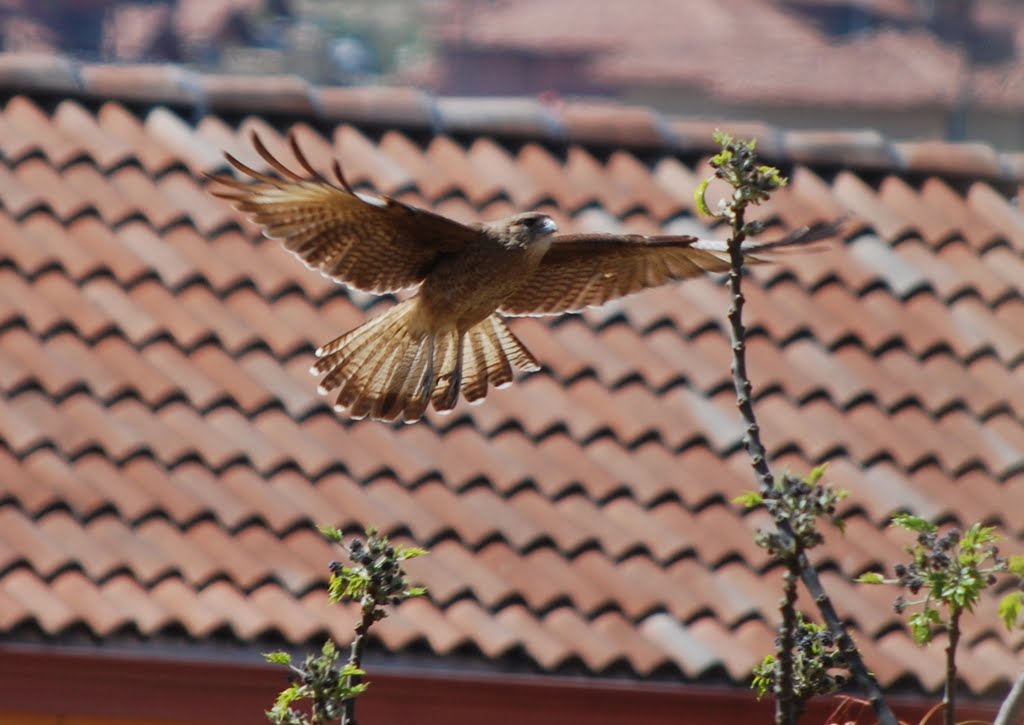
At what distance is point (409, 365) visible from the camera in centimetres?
390

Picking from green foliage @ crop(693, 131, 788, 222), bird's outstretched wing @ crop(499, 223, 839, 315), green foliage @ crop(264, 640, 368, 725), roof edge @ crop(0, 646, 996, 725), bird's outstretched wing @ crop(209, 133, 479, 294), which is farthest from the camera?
roof edge @ crop(0, 646, 996, 725)

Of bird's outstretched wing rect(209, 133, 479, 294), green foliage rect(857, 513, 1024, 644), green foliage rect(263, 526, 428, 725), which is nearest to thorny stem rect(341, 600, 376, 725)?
green foliage rect(263, 526, 428, 725)

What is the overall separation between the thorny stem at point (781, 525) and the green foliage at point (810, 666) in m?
0.04

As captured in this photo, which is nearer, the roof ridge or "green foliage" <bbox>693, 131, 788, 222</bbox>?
"green foliage" <bbox>693, 131, 788, 222</bbox>

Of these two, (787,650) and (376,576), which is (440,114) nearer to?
(376,576)

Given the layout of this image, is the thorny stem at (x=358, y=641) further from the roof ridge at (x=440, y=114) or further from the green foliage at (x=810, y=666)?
the roof ridge at (x=440, y=114)

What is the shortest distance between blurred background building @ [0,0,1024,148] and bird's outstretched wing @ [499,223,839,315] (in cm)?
2609

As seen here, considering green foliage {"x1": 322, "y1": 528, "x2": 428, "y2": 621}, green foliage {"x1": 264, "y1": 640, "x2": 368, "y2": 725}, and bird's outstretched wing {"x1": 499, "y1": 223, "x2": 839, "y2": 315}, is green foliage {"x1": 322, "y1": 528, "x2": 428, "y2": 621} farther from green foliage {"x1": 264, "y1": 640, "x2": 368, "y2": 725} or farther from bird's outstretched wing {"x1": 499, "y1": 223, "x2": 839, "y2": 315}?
bird's outstretched wing {"x1": 499, "y1": 223, "x2": 839, "y2": 315}

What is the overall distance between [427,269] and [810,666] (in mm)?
1953

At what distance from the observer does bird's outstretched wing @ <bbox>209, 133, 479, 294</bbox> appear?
3568mm

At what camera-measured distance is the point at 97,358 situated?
5605 millimetres

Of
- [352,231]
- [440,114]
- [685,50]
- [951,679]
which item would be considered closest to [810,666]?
[951,679]

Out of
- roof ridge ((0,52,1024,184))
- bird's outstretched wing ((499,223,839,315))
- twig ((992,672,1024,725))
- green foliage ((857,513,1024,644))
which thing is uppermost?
roof ridge ((0,52,1024,184))

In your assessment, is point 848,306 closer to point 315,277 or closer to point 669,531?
point 669,531
